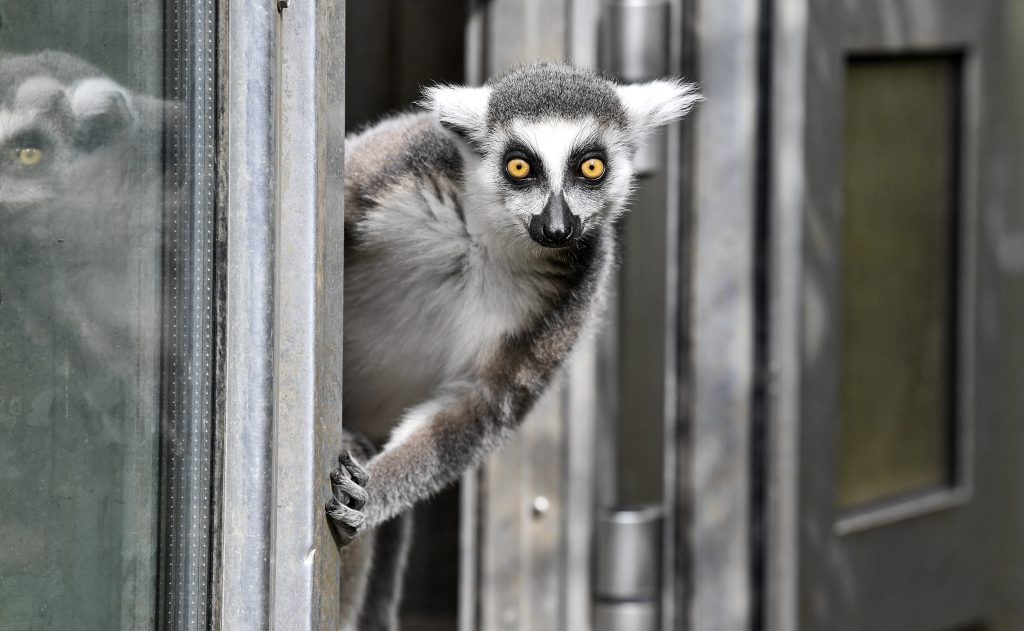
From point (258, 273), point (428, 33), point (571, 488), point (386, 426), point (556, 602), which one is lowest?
point (556, 602)

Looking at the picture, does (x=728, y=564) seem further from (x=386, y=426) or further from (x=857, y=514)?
(x=386, y=426)

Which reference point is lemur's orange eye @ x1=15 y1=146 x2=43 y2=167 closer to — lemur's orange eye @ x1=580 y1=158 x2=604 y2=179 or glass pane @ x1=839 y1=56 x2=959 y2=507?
lemur's orange eye @ x1=580 y1=158 x2=604 y2=179

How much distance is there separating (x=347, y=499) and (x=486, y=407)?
495 millimetres

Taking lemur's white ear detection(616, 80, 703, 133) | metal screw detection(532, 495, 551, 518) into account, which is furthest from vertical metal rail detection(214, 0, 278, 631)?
metal screw detection(532, 495, 551, 518)

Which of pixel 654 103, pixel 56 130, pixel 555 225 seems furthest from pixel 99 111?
pixel 654 103

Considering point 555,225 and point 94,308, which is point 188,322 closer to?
point 94,308

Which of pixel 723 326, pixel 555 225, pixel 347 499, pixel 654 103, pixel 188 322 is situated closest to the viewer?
pixel 188 322

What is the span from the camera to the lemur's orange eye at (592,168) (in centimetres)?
Result: 166

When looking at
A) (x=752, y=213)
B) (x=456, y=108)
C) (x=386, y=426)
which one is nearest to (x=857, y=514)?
(x=752, y=213)

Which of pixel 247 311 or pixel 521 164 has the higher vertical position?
pixel 521 164

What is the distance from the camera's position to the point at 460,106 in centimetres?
165

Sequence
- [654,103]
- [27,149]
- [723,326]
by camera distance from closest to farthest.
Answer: [27,149], [654,103], [723,326]

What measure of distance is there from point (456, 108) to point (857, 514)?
175cm

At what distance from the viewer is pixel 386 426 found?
2.00 meters
